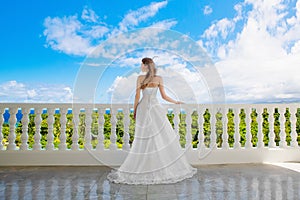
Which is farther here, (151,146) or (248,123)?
(248,123)

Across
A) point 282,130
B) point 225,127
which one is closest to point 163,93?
point 225,127

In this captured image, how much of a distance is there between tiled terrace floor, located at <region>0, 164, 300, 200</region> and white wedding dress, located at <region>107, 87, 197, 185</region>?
186 mm

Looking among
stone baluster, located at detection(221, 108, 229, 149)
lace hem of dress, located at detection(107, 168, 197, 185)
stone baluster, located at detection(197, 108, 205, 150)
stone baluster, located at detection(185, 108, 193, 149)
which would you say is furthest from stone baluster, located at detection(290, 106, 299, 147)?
lace hem of dress, located at detection(107, 168, 197, 185)

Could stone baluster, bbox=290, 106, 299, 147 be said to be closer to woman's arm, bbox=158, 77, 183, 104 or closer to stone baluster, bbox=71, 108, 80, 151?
woman's arm, bbox=158, 77, 183, 104

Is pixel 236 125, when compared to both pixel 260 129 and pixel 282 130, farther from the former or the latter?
pixel 282 130

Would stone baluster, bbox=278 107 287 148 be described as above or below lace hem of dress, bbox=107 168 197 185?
above

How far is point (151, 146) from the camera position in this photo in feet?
11.9

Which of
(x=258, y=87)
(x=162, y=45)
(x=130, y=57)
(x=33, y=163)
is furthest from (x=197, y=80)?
(x=258, y=87)

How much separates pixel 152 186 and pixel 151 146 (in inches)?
22.4

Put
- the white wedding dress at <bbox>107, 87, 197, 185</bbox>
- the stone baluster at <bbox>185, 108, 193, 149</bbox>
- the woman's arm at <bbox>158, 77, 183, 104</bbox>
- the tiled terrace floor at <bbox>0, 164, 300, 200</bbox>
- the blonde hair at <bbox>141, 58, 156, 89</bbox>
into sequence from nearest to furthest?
1. the tiled terrace floor at <bbox>0, 164, 300, 200</bbox>
2. the white wedding dress at <bbox>107, 87, 197, 185</bbox>
3. the blonde hair at <bbox>141, 58, 156, 89</bbox>
4. the woman's arm at <bbox>158, 77, 183, 104</bbox>
5. the stone baluster at <bbox>185, 108, 193, 149</bbox>

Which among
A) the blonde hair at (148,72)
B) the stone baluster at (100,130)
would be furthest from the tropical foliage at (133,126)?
the blonde hair at (148,72)

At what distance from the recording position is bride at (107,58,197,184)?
3.53 metres

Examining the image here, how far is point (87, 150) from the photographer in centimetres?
461

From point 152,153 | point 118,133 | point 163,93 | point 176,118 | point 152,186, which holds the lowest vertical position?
point 152,186
